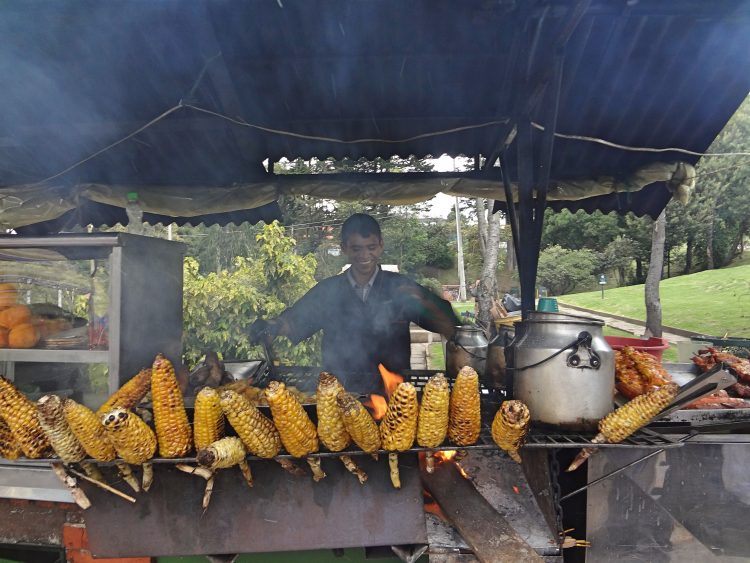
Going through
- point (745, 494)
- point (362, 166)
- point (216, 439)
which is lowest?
point (745, 494)

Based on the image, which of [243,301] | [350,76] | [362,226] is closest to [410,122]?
[350,76]

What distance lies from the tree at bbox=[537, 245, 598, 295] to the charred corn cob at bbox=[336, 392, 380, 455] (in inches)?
1576

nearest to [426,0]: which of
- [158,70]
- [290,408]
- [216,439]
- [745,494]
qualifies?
[158,70]

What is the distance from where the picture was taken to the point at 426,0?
247cm

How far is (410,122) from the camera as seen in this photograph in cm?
394

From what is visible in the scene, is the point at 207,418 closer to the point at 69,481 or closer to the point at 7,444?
the point at 69,481

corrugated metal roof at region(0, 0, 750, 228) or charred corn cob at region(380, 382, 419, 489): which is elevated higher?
corrugated metal roof at region(0, 0, 750, 228)

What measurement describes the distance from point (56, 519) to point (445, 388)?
2823 millimetres

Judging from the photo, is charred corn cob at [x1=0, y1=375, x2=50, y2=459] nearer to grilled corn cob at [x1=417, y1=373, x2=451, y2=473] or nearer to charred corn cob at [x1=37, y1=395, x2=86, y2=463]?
charred corn cob at [x1=37, y1=395, x2=86, y2=463]

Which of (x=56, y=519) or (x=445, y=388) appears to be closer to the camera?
(x=445, y=388)

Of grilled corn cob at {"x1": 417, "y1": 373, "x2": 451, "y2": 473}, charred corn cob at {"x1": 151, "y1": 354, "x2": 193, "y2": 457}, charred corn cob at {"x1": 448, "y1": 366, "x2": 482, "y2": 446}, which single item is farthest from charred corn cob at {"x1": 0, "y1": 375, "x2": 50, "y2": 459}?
charred corn cob at {"x1": 448, "y1": 366, "x2": 482, "y2": 446}

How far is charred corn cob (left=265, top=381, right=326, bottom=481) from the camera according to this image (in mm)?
1991

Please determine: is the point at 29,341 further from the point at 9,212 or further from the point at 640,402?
the point at 640,402

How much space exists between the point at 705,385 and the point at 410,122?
2951 mm
